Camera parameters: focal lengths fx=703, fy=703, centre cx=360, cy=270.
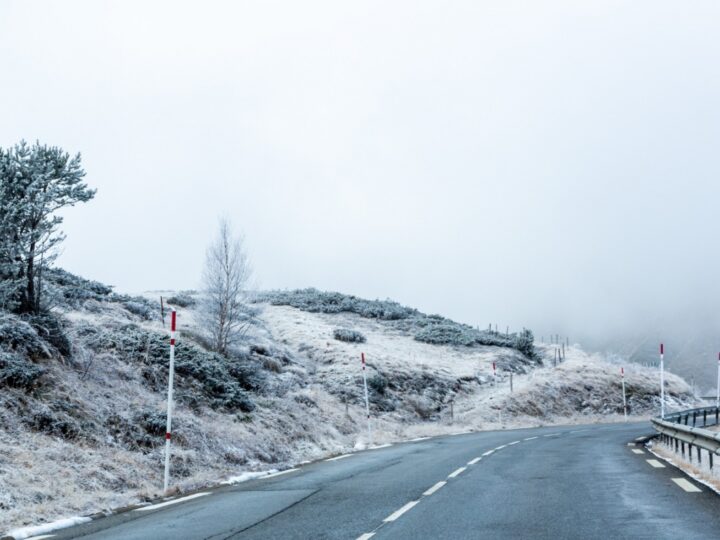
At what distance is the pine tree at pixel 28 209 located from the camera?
56.9 feet

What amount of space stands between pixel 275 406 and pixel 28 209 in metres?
10.4

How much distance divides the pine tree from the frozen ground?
213cm

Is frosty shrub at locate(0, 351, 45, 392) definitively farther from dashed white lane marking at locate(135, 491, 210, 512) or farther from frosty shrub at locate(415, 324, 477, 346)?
frosty shrub at locate(415, 324, 477, 346)

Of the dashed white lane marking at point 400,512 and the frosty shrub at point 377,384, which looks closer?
the dashed white lane marking at point 400,512

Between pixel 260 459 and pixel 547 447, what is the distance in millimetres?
8987

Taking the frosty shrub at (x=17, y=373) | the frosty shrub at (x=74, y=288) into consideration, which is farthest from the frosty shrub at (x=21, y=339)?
the frosty shrub at (x=74, y=288)

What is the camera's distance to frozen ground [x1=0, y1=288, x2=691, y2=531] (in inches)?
481

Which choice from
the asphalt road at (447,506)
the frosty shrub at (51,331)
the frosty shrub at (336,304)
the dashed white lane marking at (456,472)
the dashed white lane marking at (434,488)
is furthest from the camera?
the frosty shrub at (336,304)

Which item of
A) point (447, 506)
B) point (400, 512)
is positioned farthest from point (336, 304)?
point (400, 512)

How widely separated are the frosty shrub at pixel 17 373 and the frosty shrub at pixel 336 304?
44440 millimetres

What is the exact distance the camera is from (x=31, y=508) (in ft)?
32.6

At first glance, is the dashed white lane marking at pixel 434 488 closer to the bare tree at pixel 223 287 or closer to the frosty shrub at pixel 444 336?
the bare tree at pixel 223 287

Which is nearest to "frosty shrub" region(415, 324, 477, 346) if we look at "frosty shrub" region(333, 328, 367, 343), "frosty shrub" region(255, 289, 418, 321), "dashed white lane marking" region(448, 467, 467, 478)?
"frosty shrub" region(255, 289, 418, 321)

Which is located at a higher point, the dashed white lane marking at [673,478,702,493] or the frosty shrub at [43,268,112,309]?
the frosty shrub at [43,268,112,309]
